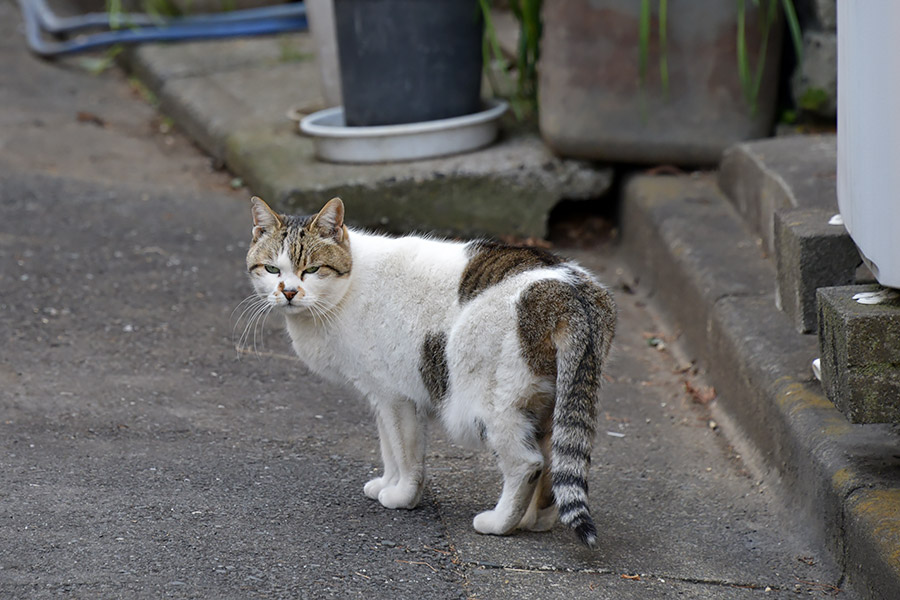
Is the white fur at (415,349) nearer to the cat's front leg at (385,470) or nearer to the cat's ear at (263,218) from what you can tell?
the cat's front leg at (385,470)

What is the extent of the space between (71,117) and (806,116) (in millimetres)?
4491

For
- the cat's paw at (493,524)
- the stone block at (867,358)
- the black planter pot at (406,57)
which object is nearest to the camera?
the stone block at (867,358)

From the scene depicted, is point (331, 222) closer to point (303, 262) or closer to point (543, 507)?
point (303, 262)

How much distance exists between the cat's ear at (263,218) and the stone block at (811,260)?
1.41 metres

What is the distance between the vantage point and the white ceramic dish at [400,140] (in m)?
5.07

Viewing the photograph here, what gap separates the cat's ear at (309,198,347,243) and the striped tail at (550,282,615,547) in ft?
2.29

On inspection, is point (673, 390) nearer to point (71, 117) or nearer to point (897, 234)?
point (897, 234)

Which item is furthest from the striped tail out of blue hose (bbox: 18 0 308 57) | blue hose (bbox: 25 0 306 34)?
blue hose (bbox: 25 0 306 34)

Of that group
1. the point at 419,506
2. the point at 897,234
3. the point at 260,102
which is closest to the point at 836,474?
the point at 897,234

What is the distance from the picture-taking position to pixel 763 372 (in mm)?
3148

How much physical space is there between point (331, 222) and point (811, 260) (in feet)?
4.27

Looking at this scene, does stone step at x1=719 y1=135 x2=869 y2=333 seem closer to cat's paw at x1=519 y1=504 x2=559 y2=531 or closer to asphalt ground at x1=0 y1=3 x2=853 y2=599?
asphalt ground at x1=0 y1=3 x2=853 y2=599

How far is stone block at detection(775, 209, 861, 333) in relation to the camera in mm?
2840

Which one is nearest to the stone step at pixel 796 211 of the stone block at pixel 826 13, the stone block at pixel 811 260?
the stone block at pixel 811 260
